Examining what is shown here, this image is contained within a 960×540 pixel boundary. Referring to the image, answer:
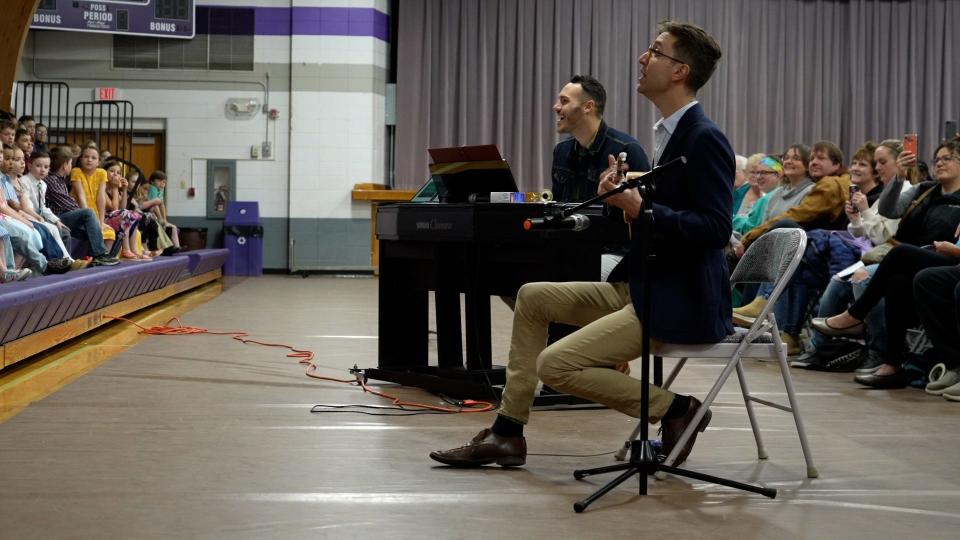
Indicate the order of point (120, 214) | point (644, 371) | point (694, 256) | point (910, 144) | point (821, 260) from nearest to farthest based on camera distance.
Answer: point (644, 371)
point (694, 256)
point (910, 144)
point (821, 260)
point (120, 214)

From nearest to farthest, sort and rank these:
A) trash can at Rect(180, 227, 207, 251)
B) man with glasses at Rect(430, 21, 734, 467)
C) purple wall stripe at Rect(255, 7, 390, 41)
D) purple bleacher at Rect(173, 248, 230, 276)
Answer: man with glasses at Rect(430, 21, 734, 467) → purple bleacher at Rect(173, 248, 230, 276) → trash can at Rect(180, 227, 207, 251) → purple wall stripe at Rect(255, 7, 390, 41)

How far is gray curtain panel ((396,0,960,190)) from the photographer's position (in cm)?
1305

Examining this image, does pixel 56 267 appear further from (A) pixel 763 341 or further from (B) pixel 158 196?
(B) pixel 158 196

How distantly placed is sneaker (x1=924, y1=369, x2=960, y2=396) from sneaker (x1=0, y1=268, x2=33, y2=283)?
4.47 meters

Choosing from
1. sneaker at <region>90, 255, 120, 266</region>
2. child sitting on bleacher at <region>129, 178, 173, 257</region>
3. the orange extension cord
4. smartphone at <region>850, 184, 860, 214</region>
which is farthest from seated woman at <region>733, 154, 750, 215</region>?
child sitting on bleacher at <region>129, 178, 173, 257</region>

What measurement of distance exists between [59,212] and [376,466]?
561cm

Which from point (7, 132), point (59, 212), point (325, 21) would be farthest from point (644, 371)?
point (325, 21)

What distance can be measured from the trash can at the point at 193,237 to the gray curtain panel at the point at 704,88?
2.54 m

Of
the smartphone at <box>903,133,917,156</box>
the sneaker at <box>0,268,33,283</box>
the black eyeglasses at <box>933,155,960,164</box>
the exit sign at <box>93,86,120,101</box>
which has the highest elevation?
the exit sign at <box>93,86,120,101</box>

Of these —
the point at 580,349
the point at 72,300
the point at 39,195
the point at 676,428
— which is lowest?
the point at 676,428

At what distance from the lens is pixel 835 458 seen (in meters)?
3.29

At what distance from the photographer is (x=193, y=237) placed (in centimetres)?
1285

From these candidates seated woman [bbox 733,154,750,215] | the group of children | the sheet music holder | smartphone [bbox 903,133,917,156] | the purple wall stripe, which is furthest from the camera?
the purple wall stripe

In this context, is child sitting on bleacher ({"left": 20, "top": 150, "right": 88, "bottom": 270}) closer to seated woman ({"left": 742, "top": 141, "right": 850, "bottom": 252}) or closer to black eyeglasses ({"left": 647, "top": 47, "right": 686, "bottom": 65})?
seated woman ({"left": 742, "top": 141, "right": 850, "bottom": 252})
